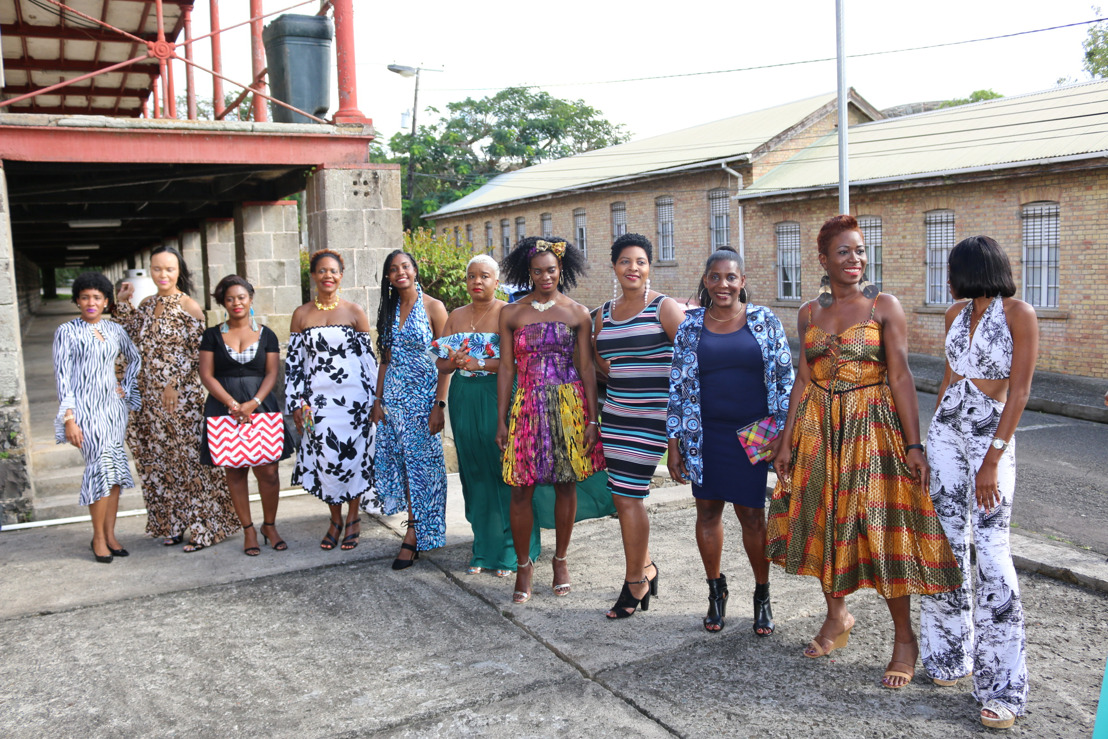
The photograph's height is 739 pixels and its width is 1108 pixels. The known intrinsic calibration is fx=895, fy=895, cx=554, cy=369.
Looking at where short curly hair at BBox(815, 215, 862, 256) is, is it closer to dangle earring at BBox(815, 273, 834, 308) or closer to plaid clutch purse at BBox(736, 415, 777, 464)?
dangle earring at BBox(815, 273, 834, 308)

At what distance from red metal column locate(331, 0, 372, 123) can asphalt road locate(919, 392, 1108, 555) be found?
21.7 feet

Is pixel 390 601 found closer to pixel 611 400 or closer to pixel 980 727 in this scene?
pixel 611 400

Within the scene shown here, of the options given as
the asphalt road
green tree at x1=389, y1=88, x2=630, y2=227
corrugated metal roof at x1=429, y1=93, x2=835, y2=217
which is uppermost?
green tree at x1=389, y1=88, x2=630, y2=227

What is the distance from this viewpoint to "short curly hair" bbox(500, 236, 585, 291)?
188 inches

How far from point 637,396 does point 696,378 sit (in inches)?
15.9

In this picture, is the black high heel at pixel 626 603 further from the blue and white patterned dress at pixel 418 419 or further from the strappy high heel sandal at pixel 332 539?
the strappy high heel sandal at pixel 332 539

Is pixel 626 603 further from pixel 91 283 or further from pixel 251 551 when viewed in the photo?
pixel 91 283

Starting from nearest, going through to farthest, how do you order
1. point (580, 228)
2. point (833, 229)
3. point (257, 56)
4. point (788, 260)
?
point (833, 229) < point (257, 56) < point (788, 260) < point (580, 228)

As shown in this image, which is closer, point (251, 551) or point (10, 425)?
point (251, 551)

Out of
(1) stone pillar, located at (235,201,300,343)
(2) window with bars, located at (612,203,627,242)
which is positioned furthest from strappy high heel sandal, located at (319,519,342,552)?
(2) window with bars, located at (612,203,627,242)

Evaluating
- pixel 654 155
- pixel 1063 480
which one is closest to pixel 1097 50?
pixel 654 155

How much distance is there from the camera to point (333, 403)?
566 centimetres

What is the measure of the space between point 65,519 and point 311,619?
10.4ft

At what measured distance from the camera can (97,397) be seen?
5602 mm
